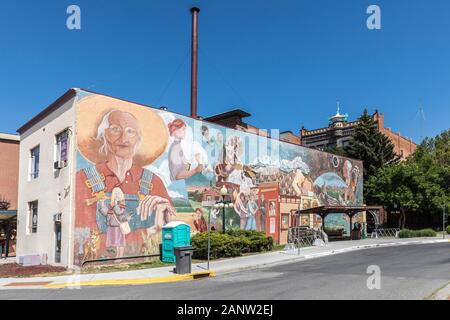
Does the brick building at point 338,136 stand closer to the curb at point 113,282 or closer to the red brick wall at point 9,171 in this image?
the red brick wall at point 9,171

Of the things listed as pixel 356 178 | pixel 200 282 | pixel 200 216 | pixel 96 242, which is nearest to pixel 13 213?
pixel 96 242

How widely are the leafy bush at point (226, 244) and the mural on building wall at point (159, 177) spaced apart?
8.25 ft

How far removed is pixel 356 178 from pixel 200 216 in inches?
868

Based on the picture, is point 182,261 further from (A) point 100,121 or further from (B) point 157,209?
(A) point 100,121

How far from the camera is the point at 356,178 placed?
137ft

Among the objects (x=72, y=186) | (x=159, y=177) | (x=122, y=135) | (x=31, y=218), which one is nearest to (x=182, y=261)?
(x=72, y=186)

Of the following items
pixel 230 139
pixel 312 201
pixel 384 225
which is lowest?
pixel 384 225

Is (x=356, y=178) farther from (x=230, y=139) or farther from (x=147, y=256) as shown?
(x=147, y=256)

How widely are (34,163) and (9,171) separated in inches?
355

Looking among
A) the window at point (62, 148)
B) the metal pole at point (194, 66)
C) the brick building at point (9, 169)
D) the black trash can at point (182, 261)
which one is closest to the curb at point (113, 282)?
the black trash can at point (182, 261)

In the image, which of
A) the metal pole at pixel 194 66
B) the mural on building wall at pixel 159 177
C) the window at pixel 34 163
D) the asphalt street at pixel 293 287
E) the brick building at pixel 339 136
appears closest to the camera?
the asphalt street at pixel 293 287

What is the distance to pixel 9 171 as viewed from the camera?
31.8 m

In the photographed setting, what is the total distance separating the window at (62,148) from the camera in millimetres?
20422

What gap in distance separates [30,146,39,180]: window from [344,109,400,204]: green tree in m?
36.4
